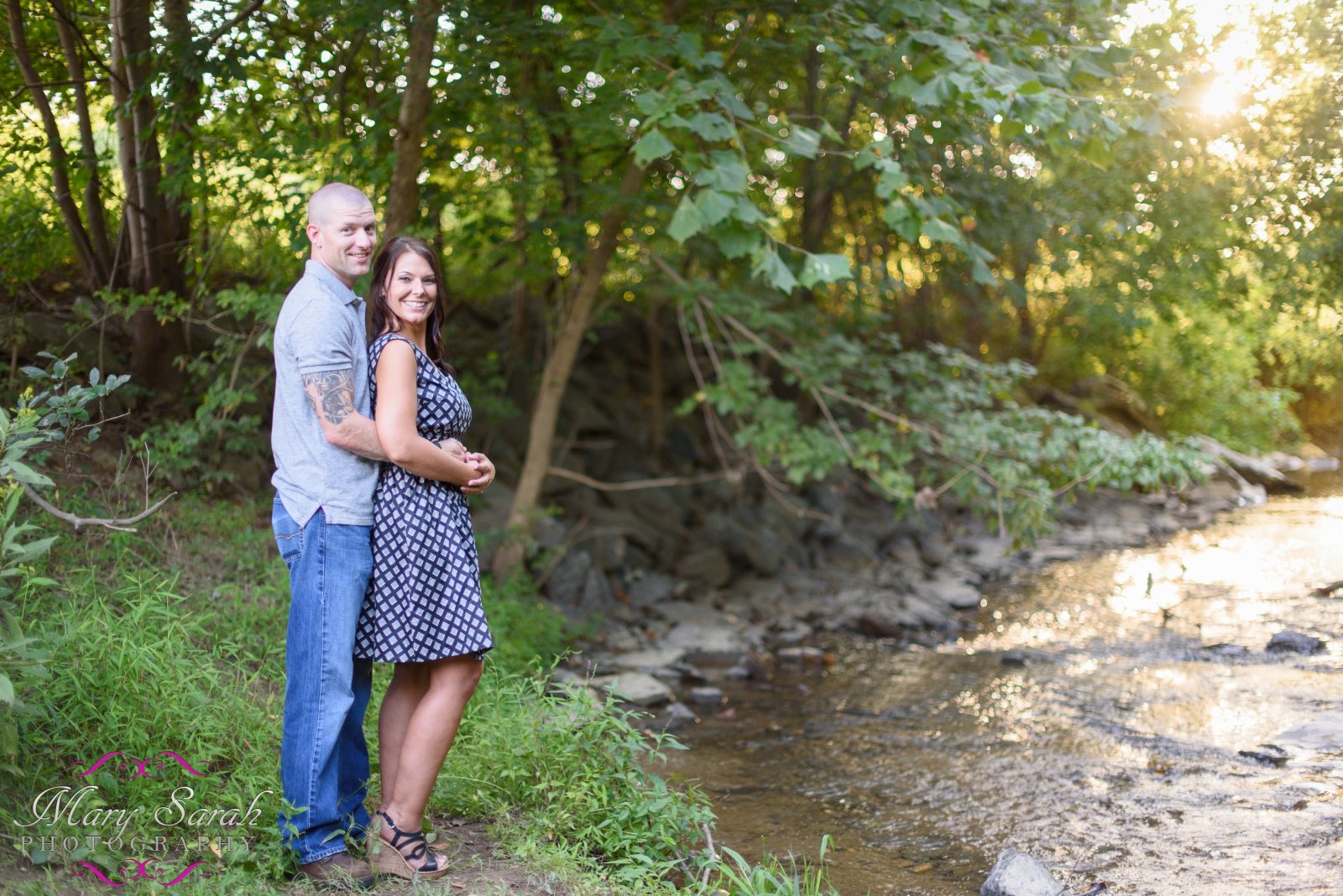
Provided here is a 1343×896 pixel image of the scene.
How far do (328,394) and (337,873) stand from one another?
1262mm

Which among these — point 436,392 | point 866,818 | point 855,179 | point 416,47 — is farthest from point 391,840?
point 855,179

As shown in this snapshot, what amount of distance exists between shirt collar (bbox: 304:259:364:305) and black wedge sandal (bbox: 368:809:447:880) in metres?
1.42

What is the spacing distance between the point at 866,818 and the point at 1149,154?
6271 mm

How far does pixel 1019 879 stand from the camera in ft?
11.9

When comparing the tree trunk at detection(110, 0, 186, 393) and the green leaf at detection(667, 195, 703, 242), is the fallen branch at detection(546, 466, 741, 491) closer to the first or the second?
the tree trunk at detection(110, 0, 186, 393)

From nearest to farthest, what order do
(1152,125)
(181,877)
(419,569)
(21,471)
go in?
(21,471), (181,877), (419,569), (1152,125)

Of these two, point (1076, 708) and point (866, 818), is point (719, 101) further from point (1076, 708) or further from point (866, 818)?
point (1076, 708)

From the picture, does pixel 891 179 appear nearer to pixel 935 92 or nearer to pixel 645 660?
pixel 935 92

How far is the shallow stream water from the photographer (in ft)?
13.0

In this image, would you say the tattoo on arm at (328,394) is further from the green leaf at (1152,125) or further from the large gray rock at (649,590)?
the large gray rock at (649,590)

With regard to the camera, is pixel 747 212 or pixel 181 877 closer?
pixel 181 877

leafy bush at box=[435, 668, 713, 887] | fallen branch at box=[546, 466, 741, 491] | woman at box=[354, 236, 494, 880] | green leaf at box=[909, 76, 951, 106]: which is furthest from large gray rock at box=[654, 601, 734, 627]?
woman at box=[354, 236, 494, 880]

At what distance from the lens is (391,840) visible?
111 inches

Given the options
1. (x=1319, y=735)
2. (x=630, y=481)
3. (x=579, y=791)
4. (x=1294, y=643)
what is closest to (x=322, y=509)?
(x=579, y=791)
